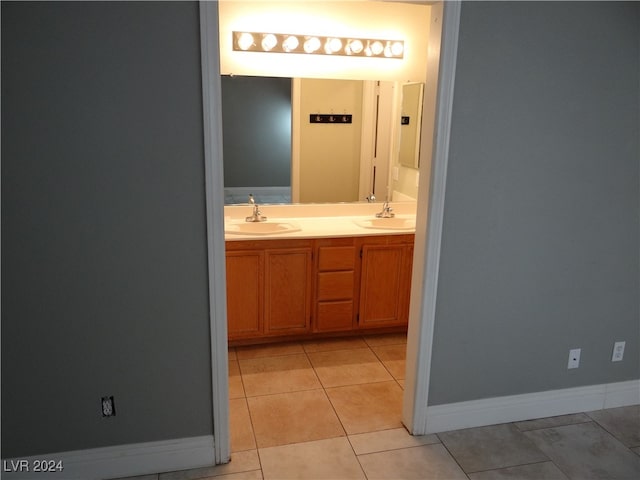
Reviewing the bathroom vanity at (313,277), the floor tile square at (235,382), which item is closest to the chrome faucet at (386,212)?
the bathroom vanity at (313,277)

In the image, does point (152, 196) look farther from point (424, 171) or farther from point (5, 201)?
point (424, 171)

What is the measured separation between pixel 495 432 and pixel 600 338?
759mm

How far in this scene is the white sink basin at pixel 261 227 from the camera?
3422 millimetres

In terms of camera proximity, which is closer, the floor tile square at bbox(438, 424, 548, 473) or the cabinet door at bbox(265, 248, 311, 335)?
the floor tile square at bbox(438, 424, 548, 473)

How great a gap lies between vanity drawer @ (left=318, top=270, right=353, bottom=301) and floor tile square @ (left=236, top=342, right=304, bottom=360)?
0.38m

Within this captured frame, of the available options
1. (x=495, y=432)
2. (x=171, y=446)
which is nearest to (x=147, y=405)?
(x=171, y=446)

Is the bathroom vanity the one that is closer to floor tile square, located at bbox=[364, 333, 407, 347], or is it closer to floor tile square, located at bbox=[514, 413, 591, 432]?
floor tile square, located at bbox=[364, 333, 407, 347]

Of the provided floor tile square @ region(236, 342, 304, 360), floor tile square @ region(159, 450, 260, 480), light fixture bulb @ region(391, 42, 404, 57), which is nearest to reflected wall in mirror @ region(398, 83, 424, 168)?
light fixture bulb @ region(391, 42, 404, 57)

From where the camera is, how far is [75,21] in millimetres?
1822

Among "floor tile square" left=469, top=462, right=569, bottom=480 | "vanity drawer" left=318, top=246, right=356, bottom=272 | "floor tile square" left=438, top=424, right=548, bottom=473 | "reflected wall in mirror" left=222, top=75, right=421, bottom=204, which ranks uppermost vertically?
"reflected wall in mirror" left=222, top=75, right=421, bottom=204

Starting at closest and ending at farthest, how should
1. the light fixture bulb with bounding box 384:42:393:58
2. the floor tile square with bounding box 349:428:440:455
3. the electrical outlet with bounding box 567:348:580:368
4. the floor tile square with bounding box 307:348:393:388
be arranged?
the floor tile square with bounding box 349:428:440:455 < the electrical outlet with bounding box 567:348:580:368 < the floor tile square with bounding box 307:348:393:388 < the light fixture bulb with bounding box 384:42:393:58

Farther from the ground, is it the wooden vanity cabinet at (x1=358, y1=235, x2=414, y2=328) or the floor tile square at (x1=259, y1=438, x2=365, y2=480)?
the wooden vanity cabinet at (x1=358, y1=235, x2=414, y2=328)

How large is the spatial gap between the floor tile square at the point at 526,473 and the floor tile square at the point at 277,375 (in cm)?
107

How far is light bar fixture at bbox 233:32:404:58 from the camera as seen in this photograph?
11.0 feet
